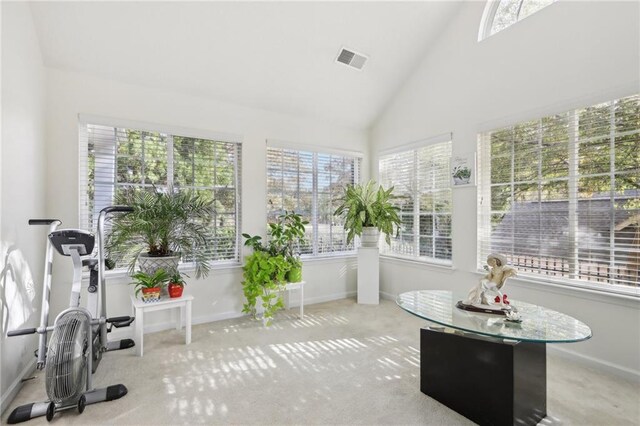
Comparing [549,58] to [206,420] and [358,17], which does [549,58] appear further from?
[206,420]

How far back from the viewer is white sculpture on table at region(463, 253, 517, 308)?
204cm

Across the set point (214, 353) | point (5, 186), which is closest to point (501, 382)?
point (214, 353)

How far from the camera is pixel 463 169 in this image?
143 inches

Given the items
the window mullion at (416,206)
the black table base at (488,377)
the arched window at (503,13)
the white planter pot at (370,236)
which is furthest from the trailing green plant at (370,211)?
the black table base at (488,377)

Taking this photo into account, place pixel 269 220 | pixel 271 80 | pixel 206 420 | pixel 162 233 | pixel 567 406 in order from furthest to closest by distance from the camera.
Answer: pixel 269 220 → pixel 271 80 → pixel 162 233 → pixel 567 406 → pixel 206 420

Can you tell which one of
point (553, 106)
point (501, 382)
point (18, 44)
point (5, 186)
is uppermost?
point (18, 44)

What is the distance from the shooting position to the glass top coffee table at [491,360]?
1750 millimetres

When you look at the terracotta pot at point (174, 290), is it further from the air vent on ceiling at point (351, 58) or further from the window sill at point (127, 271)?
the air vent on ceiling at point (351, 58)

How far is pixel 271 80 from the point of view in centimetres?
379

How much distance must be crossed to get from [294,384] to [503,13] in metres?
4.18

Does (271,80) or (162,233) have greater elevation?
(271,80)

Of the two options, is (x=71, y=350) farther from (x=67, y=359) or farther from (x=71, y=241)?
(x=71, y=241)

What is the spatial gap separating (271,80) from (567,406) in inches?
158

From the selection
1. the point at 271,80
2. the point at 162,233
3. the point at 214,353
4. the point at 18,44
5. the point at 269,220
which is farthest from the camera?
the point at 269,220
